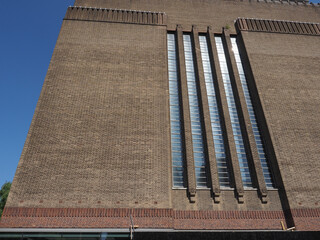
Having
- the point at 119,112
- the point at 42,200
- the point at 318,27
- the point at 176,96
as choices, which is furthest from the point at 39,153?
the point at 318,27

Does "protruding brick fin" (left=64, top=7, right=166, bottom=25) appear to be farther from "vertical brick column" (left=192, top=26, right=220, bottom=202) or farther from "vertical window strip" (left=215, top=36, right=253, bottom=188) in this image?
"vertical window strip" (left=215, top=36, right=253, bottom=188)

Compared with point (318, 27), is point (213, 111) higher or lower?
lower

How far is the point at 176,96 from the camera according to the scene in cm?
1555

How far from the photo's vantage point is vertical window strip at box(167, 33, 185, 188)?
12.8 meters

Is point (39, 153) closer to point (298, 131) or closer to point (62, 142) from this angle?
point (62, 142)

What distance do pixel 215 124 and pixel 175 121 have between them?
2331 millimetres

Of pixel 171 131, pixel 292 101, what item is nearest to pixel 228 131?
pixel 171 131

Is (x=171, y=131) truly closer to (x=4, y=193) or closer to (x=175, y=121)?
(x=175, y=121)

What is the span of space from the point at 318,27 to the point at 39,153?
2200 centimetres

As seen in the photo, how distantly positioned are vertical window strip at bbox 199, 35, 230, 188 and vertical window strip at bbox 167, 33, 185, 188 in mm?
1938

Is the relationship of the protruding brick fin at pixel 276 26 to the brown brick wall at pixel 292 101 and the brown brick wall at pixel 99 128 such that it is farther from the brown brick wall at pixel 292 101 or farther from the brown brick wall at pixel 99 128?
the brown brick wall at pixel 99 128

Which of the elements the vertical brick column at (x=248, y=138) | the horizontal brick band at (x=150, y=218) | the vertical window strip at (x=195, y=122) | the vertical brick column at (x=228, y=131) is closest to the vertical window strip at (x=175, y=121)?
the vertical window strip at (x=195, y=122)

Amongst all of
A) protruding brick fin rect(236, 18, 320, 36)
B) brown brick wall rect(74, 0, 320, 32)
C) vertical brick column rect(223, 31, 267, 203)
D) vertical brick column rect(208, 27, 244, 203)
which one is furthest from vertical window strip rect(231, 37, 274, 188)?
brown brick wall rect(74, 0, 320, 32)

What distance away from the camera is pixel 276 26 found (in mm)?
19703
